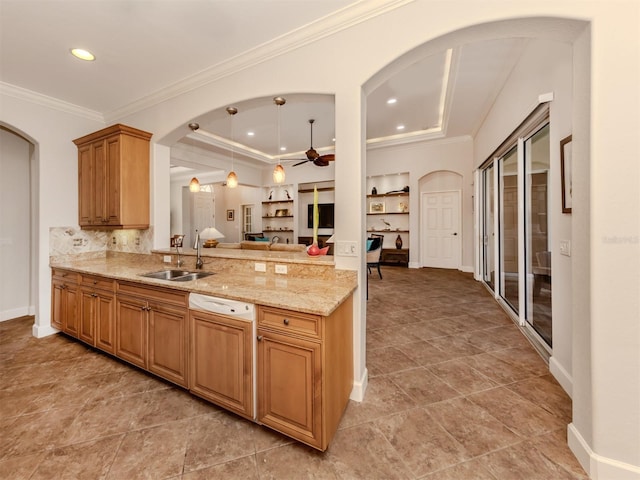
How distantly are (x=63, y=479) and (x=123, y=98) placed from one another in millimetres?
3736

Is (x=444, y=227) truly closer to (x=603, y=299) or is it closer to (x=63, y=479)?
(x=603, y=299)

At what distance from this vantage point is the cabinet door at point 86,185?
3.33 m

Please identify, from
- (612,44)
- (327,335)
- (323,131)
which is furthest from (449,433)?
(323,131)

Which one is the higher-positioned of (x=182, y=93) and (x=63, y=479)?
(x=182, y=93)

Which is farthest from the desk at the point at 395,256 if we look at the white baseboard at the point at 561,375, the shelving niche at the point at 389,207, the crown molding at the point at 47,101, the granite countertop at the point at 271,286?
the crown molding at the point at 47,101

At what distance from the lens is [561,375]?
2100 millimetres

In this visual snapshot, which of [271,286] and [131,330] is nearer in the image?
[271,286]

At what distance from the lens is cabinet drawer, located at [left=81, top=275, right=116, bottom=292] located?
98.8 inches

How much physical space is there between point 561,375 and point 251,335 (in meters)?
2.42

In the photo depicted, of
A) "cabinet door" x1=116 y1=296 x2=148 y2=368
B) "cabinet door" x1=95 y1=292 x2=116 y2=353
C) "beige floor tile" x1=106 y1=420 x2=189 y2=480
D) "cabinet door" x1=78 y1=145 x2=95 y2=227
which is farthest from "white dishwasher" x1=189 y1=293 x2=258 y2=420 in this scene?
"cabinet door" x1=78 y1=145 x2=95 y2=227

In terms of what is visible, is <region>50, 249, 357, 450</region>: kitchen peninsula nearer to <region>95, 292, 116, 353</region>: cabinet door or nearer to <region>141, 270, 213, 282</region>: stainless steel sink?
<region>95, 292, 116, 353</region>: cabinet door

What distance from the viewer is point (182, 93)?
118 inches

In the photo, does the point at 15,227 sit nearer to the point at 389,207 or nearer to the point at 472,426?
the point at 472,426

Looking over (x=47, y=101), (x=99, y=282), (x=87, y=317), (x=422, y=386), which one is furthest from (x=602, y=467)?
(x=47, y=101)
